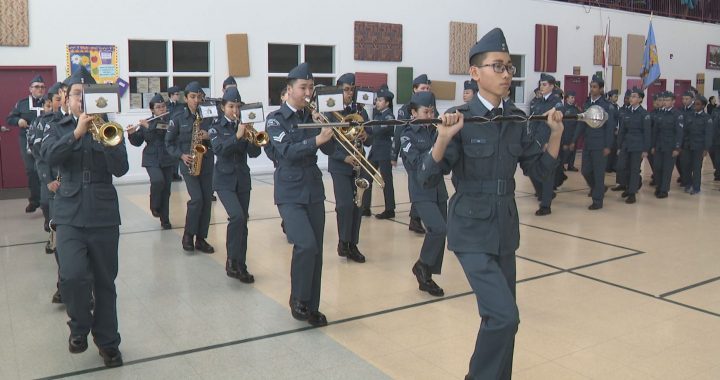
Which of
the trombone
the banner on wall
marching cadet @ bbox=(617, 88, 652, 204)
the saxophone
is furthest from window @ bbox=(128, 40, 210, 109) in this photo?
marching cadet @ bbox=(617, 88, 652, 204)

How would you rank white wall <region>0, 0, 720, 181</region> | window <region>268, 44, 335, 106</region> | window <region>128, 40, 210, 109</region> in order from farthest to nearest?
window <region>268, 44, 335, 106</region>, window <region>128, 40, 210, 109</region>, white wall <region>0, 0, 720, 181</region>

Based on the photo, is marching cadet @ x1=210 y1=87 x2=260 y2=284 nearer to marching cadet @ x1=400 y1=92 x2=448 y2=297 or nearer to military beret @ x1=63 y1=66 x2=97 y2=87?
marching cadet @ x1=400 y1=92 x2=448 y2=297

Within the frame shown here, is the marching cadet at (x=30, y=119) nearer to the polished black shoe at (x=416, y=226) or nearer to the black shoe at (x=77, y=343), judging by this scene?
the polished black shoe at (x=416, y=226)

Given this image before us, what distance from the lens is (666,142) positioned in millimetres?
11906

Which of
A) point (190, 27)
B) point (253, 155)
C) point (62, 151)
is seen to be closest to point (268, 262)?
point (253, 155)

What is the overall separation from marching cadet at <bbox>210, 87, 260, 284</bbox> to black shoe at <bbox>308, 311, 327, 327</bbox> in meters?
1.40

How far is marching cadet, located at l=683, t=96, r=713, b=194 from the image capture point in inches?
480

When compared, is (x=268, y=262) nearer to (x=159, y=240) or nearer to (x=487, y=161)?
(x=159, y=240)

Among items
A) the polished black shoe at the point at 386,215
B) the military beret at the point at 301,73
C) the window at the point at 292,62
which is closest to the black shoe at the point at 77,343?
the military beret at the point at 301,73

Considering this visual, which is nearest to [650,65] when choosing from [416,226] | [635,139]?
[635,139]

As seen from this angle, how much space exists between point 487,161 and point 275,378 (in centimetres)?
195

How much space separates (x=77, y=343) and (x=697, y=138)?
11.6 metres

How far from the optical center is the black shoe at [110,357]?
4.39 m

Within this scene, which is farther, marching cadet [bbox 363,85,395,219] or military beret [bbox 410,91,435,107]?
marching cadet [bbox 363,85,395,219]
